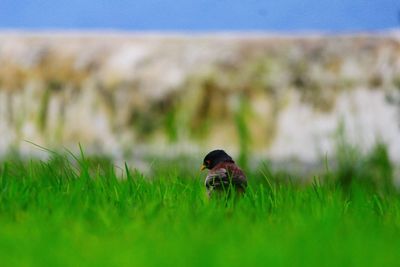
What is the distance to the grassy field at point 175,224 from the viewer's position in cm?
146

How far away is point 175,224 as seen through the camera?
72.6 inches

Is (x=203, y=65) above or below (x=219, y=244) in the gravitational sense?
above

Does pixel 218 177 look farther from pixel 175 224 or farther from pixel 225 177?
pixel 175 224

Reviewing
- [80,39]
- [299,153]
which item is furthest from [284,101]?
[80,39]

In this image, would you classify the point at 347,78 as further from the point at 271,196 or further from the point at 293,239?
the point at 293,239

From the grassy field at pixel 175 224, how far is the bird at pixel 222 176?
0.14ft

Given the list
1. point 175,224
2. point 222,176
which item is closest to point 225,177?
point 222,176

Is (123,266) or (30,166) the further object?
(30,166)

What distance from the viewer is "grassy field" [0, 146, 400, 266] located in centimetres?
146

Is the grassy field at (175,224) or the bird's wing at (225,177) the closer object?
the grassy field at (175,224)

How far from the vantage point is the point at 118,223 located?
1.84 meters

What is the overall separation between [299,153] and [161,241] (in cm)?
368

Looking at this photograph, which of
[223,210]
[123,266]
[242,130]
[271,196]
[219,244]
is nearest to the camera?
[123,266]

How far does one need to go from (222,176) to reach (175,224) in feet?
1.11
